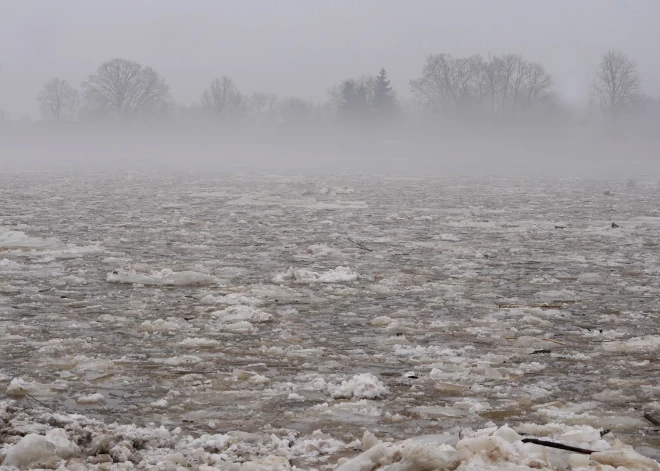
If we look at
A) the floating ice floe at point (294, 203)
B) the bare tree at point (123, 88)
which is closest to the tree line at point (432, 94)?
the bare tree at point (123, 88)

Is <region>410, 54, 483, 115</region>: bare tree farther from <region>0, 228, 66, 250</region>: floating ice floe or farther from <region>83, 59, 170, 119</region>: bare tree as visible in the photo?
<region>0, 228, 66, 250</region>: floating ice floe

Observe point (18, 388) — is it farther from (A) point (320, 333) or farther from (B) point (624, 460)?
(B) point (624, 460)

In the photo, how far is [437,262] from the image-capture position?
8430mm

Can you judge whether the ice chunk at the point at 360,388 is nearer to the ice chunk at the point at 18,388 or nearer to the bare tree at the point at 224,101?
the ice chunk at the point at 18,388

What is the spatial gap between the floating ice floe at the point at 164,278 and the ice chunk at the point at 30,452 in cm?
402

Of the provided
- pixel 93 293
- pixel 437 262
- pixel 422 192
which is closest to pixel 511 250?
pixel 437 262

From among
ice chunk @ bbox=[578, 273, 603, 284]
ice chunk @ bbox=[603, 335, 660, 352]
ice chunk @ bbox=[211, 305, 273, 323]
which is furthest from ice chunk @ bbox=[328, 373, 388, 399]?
ice chunk @ bbox=[578, 273, 603, 284]

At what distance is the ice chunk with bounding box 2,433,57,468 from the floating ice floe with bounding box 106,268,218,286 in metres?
4.02

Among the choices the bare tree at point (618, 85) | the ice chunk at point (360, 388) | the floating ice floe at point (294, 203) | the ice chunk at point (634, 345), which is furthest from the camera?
the bare tree at point (618, 85)

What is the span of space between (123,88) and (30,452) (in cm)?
8958

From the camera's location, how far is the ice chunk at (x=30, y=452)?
286 cm

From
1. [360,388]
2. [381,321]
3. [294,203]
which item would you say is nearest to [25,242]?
[381,321]

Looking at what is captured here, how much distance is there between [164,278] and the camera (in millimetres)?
7074

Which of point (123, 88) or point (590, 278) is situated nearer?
point (590, 278)
